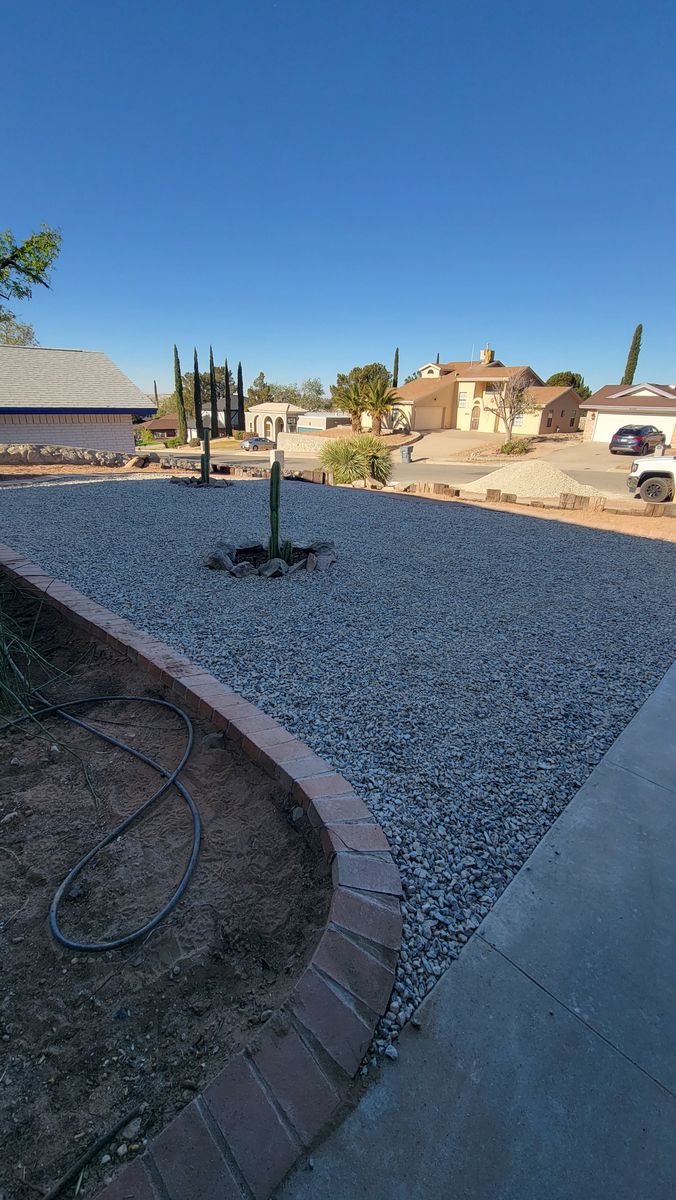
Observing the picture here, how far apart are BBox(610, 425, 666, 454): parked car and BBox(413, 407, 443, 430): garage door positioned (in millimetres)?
18082

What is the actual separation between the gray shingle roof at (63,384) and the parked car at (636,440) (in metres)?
21.5

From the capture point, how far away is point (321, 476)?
14.8m

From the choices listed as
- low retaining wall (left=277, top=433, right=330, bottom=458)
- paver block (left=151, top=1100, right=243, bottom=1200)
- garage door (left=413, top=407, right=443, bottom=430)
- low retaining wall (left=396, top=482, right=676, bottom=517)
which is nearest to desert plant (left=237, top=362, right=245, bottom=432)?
low retaining wall (left=277, top=433, right=330, bottom=458)

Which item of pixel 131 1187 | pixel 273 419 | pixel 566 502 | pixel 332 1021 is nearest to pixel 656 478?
pixel 566 502

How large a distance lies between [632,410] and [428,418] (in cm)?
1555

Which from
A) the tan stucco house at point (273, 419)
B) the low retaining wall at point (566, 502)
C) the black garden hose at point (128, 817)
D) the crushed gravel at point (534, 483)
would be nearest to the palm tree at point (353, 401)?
the tan stucco house at point (273, 419)

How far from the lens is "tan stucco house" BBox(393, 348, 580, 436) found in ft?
131

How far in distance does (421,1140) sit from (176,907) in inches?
40.4

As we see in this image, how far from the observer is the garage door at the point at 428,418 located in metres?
41.8

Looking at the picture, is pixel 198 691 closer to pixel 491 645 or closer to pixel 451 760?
pixel 451 760

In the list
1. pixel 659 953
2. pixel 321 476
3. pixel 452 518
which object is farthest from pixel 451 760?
pixel 321 476

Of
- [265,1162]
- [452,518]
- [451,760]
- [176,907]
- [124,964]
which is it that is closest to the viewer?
[265,1162]

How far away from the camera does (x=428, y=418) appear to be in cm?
4259

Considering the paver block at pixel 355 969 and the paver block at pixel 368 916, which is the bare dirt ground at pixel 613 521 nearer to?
the paver block at pixel 368 916
